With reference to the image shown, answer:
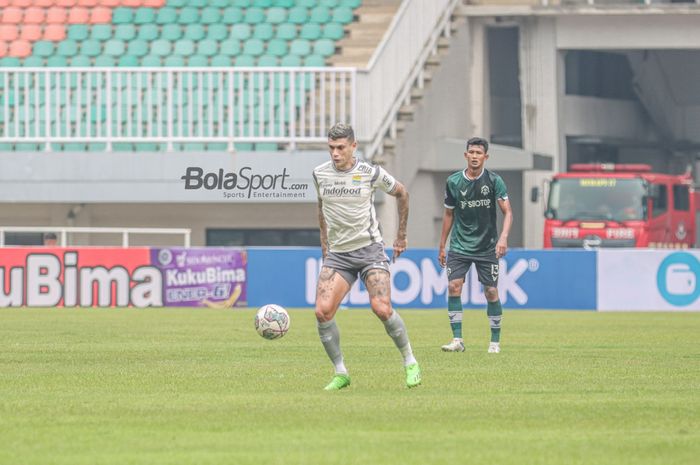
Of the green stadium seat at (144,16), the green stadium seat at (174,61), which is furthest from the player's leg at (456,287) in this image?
the green stadium seat at (144,16)

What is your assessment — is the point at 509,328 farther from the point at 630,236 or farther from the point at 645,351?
the point at 630,236

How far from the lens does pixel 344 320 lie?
2378 cm

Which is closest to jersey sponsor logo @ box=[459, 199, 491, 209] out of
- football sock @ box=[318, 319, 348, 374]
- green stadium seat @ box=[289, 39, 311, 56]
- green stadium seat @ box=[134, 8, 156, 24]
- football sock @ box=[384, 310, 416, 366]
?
football sock @ box=[384, 310, 416, 366]

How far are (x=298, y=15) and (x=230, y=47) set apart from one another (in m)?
1.79

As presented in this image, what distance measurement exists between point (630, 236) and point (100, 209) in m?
11.1

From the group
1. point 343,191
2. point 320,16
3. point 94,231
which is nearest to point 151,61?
point 320,16

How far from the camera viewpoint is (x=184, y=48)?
3425 cm

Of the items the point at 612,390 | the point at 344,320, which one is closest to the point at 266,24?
the point at 344,320

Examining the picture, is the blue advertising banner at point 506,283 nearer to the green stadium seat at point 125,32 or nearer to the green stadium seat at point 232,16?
the green stadium seat at point 232,16

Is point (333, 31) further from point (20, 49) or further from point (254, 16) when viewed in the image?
point (20, 49)

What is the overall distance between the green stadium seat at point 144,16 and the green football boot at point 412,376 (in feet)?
78.9

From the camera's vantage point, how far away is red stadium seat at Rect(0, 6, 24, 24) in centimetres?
3581

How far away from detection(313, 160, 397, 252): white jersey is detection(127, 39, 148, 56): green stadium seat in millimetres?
22122

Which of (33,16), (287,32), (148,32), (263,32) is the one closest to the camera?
(287,32)
